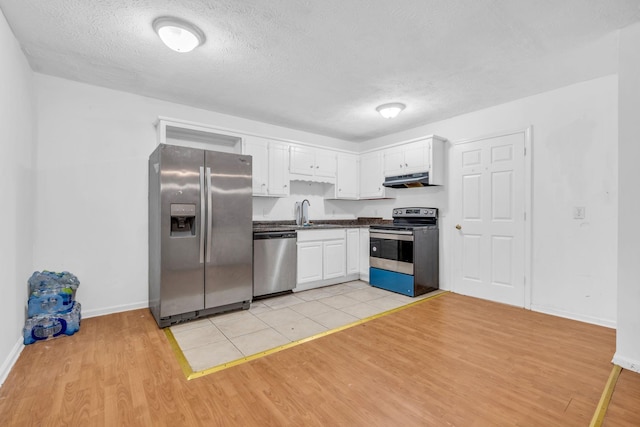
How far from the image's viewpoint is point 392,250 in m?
4.23

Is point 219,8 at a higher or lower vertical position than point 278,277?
higher

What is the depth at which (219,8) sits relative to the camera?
6.52 ft

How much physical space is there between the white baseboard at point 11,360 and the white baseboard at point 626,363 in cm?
443

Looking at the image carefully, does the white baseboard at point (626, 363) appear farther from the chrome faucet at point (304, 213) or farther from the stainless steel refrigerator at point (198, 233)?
the chrome faucet at point (304, 213)

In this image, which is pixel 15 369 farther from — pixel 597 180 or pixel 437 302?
pixel 597 180

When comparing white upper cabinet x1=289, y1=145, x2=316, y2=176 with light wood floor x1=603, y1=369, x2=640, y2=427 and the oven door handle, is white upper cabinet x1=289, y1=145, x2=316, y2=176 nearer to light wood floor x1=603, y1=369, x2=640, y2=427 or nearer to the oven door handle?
the oven door handle

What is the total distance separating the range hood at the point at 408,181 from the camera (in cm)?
421

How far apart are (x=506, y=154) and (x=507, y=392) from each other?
285cm

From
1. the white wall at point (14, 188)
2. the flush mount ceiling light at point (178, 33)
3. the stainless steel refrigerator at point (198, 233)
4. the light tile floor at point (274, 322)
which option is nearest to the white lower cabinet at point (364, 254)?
the light tile floor at point (274, 322)

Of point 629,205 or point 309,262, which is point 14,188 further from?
point 629,205

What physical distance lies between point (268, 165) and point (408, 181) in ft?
6.89

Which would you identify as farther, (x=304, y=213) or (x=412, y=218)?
(x=304, y=213)

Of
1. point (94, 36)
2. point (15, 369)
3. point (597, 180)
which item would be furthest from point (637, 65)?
point (15, 369)

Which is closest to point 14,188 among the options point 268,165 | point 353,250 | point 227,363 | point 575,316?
point 227,363
